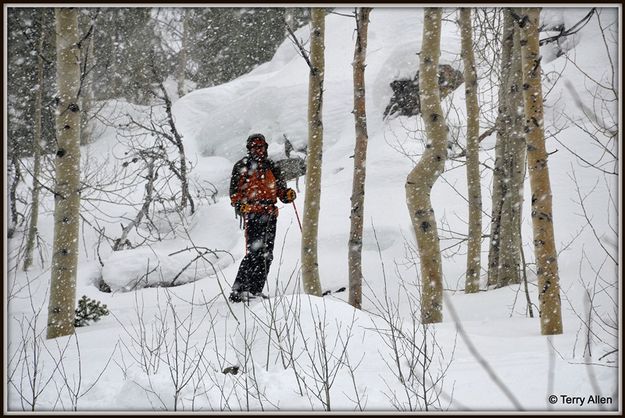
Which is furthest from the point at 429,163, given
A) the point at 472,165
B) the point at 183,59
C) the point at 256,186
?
the point at 183,59

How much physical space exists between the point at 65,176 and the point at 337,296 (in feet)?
13.8

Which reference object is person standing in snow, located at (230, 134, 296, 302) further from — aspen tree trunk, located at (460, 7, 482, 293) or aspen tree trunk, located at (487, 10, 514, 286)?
aspen tree trunk, located at (487, 10, 514, 286)

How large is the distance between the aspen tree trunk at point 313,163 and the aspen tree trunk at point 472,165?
229 centimetres

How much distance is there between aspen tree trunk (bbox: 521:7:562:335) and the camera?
3.93 meters

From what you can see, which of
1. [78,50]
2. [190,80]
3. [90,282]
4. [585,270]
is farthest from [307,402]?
[190,80]

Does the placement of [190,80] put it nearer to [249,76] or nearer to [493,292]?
[249,76]

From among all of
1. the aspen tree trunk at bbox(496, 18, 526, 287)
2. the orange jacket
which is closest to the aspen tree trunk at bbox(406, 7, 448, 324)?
the orange jacket

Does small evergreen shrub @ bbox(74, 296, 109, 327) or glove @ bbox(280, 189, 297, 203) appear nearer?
glove @ bbox(280, 189, 297, 203)

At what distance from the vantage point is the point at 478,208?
7098 mm

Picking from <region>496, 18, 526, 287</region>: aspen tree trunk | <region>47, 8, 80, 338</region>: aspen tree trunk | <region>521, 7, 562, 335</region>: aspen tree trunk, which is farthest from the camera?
<region>496, 18, 526, 287</region>: aspen tree trunk

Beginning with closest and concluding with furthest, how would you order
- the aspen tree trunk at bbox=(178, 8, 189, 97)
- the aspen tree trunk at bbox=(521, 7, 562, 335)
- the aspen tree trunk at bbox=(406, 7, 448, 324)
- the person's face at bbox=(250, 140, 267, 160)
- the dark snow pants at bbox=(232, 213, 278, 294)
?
the aspen tree trunk at bbox=(521, 7, 562, 335), the aspen tree trunk at bbox=(406, 7, 448, 324), the dark snow pants at bbox=(232, 213, 278, 294), the person's face at bbox=(250, 140, 267, 160), the aspen tree trunk at bbox=(178, 8, 189, 97)

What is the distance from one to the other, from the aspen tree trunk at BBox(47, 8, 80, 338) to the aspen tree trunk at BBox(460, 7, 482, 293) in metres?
4.94

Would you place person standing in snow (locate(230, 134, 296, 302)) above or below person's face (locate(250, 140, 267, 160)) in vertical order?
below

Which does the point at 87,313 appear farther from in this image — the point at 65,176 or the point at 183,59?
the point at 183,59
